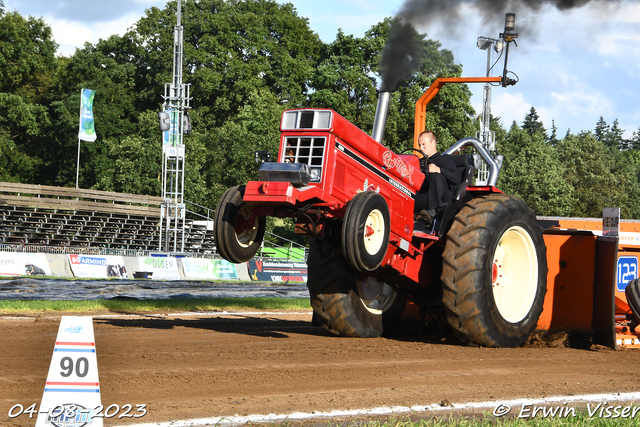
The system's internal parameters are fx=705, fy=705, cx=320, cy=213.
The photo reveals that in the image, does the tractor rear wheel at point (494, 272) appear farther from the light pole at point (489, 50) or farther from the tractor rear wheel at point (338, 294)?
the light pole at point (489, 50)

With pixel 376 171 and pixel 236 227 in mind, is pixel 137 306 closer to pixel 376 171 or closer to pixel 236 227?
pixel 236 227

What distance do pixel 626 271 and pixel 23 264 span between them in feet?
75.6

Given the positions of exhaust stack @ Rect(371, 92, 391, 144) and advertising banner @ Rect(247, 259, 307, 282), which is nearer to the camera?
exhaust stack @ Rect(371, 92, 391, 144)

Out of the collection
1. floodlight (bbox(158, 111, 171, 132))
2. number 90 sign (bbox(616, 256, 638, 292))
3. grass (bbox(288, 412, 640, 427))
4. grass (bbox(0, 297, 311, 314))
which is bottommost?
grass (bbox(0, 297, 311, 314))

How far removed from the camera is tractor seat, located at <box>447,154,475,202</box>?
8281 mm

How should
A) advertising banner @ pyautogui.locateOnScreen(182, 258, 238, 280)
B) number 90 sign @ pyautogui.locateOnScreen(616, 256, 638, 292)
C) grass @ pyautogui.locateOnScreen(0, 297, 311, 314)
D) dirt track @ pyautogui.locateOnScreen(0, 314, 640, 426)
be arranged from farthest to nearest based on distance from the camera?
advertising banner @ pyautogui.locateOnScreen(182, 258, 238, 280)
grass @ pyautogui.locateOnScreen(0, 297, 311, 314)
number 90 sign @ pyautogui.locateOnScreen(616, 256, 638, 292)
dirt track @ pyautogui.locateOnScreen(0, 314, 640, 426)

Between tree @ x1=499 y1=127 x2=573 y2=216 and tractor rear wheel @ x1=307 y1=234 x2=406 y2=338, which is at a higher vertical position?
tree @ x1=499 y1=127 x2=573 y2=216

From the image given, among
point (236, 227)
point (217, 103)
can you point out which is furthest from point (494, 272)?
point (217, 103)

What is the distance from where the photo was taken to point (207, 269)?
29.2 meters

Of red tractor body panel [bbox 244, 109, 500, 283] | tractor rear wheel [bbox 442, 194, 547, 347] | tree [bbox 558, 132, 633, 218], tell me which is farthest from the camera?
tree [bbox 558, 132, 633, 218]

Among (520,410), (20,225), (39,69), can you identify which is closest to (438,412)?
(520,410)

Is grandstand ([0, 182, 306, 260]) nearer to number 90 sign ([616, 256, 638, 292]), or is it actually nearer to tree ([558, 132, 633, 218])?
number 90 sign ([616, 256, 638, 292])

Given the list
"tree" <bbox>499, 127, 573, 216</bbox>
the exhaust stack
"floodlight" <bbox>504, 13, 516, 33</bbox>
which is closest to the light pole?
"floodlight" <bbox>504, 13, 516, 33</bbox>

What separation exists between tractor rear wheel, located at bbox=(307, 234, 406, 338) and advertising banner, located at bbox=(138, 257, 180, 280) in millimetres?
20095
